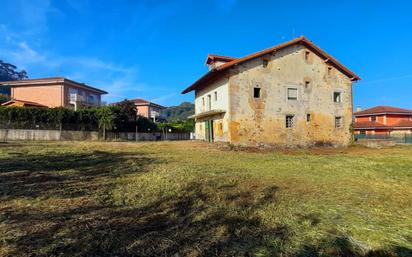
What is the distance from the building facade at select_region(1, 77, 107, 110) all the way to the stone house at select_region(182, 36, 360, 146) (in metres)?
25.2

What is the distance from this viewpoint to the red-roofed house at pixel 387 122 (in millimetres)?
46369

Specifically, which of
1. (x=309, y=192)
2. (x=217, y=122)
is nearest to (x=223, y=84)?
(x=217, y=122)

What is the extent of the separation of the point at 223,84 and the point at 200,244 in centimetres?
1890

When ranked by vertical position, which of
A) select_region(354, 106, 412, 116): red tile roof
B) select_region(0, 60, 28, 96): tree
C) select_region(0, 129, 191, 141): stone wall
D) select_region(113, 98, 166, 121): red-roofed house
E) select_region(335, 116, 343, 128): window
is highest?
select_region(0, 60, 28, 96): tree

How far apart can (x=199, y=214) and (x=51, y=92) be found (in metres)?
43.7

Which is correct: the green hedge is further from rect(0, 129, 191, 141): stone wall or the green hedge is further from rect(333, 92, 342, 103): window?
rect(333, 92, 342, 103): window

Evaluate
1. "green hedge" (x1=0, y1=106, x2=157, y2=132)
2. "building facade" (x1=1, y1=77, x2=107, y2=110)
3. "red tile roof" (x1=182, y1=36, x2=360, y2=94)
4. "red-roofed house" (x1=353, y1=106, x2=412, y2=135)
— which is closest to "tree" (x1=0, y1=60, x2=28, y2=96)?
"building facade" (x1=1, y1=77, x2=107, y2=110)

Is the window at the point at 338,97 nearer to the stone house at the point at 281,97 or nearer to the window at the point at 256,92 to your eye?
the stone house at the point at 281,97

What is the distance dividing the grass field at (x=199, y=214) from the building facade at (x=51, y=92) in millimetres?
36274

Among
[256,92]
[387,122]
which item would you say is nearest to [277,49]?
[256,92]

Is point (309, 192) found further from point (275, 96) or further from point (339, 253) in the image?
point (275, 96)

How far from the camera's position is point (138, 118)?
36000 millimetres

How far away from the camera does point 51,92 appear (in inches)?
1633

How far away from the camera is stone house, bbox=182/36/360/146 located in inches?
832
